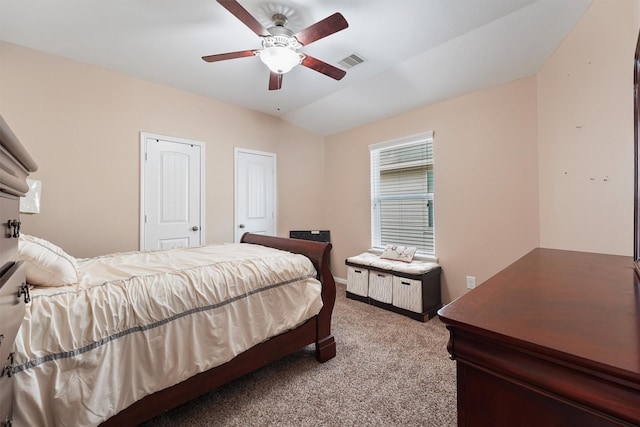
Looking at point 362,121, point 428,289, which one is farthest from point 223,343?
point 362,121

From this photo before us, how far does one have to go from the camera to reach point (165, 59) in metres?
2.70

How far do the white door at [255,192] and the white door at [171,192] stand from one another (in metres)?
0.53

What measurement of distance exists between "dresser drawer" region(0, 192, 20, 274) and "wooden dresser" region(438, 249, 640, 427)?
1.14 meters

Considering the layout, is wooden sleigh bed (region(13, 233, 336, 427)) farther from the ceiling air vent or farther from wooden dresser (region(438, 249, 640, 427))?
the ceiling air vent

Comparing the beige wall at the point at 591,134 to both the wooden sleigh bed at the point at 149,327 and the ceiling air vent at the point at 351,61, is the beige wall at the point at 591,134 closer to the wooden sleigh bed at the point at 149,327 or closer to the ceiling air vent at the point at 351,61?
the ceiling air vent at the point at 351,61

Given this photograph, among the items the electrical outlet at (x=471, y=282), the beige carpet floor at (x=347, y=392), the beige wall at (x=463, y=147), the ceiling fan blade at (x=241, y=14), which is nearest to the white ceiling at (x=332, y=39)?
the beige wall at (x=463, y=147)

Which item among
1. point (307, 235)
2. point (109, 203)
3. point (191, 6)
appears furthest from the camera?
point (307, 235)

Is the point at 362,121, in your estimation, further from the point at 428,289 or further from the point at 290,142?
the point at 428,289

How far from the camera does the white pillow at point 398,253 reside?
335 cm

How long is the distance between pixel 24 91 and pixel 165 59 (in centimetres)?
124

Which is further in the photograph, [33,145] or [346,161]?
[346,161]

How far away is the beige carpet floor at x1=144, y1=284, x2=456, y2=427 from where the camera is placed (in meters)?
1.53

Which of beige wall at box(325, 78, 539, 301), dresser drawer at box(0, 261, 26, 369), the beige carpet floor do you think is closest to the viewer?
dresser drawer at box(0, 261, 26, 369)

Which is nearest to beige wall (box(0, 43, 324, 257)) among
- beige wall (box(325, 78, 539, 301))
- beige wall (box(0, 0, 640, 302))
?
beige wall (box(0, 0, 640, 302))
